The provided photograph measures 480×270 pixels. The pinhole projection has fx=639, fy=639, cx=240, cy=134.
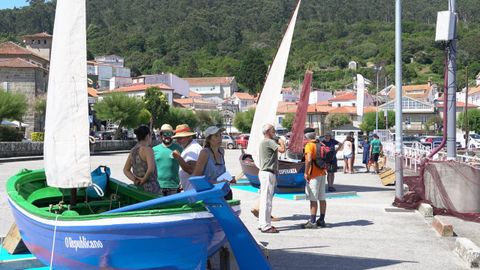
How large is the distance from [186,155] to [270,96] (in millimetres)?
A: 5541

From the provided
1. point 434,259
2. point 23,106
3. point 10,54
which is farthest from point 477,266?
point 10,54

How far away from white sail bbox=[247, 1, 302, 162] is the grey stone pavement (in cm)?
151

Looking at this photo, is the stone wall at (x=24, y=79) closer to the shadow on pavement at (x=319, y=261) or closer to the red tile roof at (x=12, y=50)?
the red tile roof at (x=12, y=50)

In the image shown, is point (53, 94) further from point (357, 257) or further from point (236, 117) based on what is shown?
point (236, 117)

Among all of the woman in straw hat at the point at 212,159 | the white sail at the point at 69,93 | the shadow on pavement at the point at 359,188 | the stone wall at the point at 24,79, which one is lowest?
the shadow on pavement at the point at 359,188

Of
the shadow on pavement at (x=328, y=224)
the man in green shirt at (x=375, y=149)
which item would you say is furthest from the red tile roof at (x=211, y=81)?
the shadow on pavement at (x=328, y=224)

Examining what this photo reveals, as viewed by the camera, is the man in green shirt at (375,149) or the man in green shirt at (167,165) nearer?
the man in green shirt at (167,165)

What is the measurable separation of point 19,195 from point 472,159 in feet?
31.1

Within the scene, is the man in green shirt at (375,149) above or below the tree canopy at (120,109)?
below

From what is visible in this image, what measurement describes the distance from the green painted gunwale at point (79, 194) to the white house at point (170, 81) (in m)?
104

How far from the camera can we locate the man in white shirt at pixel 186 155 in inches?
320

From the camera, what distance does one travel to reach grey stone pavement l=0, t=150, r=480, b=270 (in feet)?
27.2

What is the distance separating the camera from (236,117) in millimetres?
87562

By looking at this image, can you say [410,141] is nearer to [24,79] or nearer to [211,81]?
[24,79]
